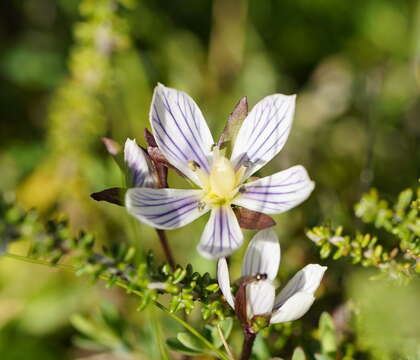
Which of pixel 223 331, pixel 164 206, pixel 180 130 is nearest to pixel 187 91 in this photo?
pixel 180 130

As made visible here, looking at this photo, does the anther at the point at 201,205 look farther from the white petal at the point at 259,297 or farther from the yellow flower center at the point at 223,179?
the white petal at the point at 259,297

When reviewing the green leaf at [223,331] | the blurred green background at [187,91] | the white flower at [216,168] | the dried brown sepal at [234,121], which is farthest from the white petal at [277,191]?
the blurred green background at [187,91]

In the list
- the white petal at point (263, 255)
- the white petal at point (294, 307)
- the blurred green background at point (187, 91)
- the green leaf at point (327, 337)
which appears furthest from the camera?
the blurred green background at point (187, 91)

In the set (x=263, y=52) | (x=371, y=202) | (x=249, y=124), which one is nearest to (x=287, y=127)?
(x=249, y=124)

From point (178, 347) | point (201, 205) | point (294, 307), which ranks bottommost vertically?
point (178, 347)

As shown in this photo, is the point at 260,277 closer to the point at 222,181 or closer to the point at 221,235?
the point at 221,235
